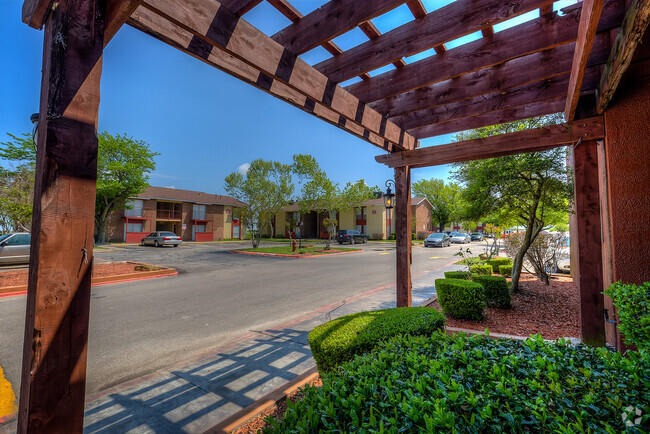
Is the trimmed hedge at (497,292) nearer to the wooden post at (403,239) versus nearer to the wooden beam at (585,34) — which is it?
the wooden post at (403,239)

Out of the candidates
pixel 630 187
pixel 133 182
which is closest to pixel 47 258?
pixel 630 187

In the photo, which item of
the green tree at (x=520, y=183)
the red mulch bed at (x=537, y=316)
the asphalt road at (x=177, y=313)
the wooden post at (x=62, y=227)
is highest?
the green tree at (x=520, y=183)

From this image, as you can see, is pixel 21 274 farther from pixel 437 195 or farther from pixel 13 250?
pixel 437 195

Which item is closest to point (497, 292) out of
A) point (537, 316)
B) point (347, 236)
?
point (537, 316)

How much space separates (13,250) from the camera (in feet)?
38.5

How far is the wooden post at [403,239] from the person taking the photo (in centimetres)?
483

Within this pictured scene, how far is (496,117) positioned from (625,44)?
2.42 meters

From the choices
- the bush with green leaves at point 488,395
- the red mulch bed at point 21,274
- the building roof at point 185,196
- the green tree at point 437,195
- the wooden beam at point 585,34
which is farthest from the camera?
the green tree at point 437,195

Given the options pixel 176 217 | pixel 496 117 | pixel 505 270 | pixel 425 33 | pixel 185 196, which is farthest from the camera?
pixel 185 196

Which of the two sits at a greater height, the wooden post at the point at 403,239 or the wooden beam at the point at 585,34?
the wooden beam at the point at 585,34

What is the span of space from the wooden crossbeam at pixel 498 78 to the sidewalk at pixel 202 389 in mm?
3741

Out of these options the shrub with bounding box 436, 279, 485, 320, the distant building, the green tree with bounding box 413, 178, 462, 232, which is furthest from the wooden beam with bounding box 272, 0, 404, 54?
the green tree with bounding box 413, 178, 462, 232

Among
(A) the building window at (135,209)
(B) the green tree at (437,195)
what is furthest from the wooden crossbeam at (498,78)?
(B) the green tree at (437,195)

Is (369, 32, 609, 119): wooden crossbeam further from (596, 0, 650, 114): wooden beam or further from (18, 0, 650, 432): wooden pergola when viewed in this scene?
(596, 0, 650, 114): wooden beam
